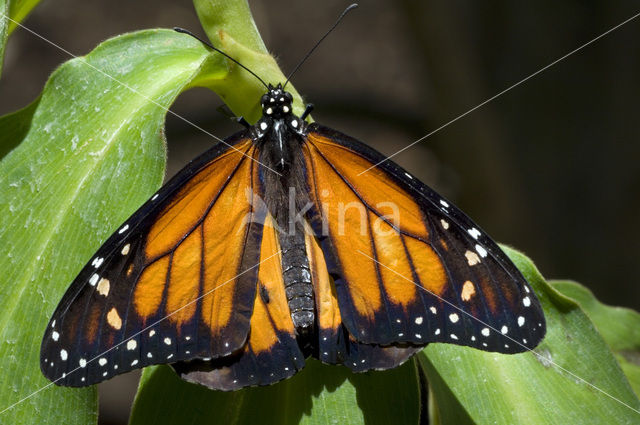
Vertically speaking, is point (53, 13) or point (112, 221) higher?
point (53, 13)

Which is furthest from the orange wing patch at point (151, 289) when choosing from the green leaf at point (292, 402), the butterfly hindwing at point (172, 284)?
the green leaf at point (292, 402)

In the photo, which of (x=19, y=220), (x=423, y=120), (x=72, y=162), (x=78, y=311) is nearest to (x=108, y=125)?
(x=72, y=162)

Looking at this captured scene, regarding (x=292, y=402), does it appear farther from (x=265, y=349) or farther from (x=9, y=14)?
(x=9, y=14)

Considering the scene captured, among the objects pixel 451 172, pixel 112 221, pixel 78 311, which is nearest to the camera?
pixel 78 311

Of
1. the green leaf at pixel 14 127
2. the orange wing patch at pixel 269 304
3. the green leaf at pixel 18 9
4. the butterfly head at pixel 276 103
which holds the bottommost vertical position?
the orange wing patch at pixel 269 304

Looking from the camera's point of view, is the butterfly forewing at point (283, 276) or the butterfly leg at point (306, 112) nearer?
the butterfly forewing at point (283, 276)

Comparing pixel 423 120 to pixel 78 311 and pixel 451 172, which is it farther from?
pixel 78 311

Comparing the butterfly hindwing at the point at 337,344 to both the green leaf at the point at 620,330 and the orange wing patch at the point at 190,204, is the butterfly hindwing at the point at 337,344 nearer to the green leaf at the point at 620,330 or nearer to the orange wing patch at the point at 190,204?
the orange wing patch at the point at 190,204

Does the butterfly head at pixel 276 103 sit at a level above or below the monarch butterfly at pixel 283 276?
above
